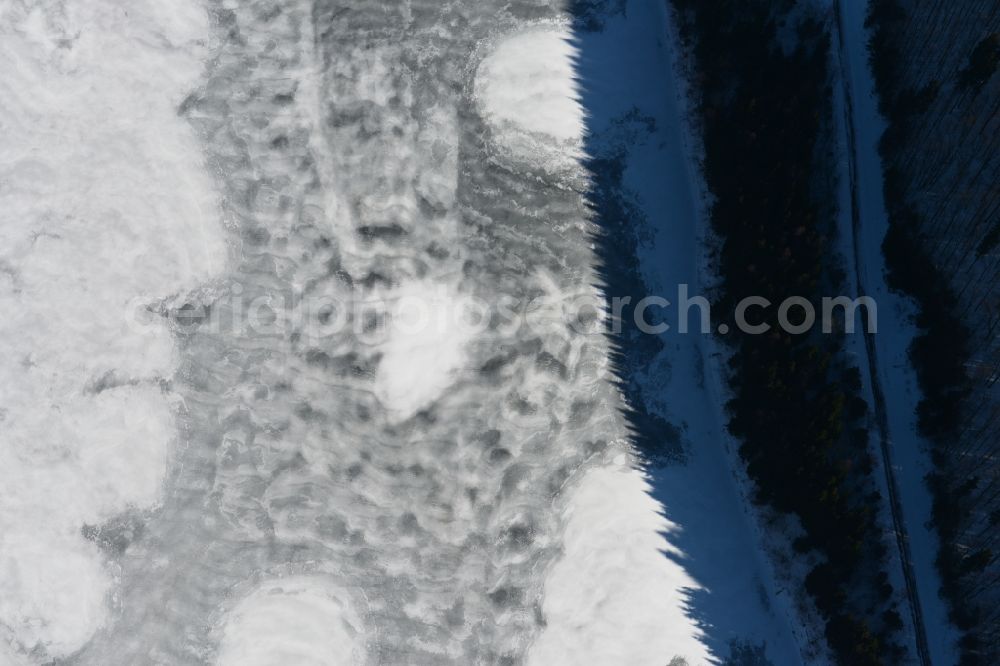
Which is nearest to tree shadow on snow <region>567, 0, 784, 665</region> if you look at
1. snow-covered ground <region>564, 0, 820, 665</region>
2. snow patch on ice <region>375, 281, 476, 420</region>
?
snow-covered ground <region>564, 0, 820, 665</region>

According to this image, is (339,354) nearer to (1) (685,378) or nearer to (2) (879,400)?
(1) (685,378)

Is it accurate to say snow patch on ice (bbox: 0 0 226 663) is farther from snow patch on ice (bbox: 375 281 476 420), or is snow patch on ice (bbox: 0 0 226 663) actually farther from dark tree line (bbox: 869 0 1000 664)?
dark tree line (bbox: 869 0 1000 664)

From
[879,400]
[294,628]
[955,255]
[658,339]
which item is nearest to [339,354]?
[294,628]

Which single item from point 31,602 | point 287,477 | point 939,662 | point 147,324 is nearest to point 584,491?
point 287,477

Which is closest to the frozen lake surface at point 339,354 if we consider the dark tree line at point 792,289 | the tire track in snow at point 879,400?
the dark tree line at point 792,289

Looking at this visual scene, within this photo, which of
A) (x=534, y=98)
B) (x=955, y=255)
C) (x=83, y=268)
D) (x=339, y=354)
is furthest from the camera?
(x=534, y=98)

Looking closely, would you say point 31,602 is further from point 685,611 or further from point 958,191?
point 958,191
